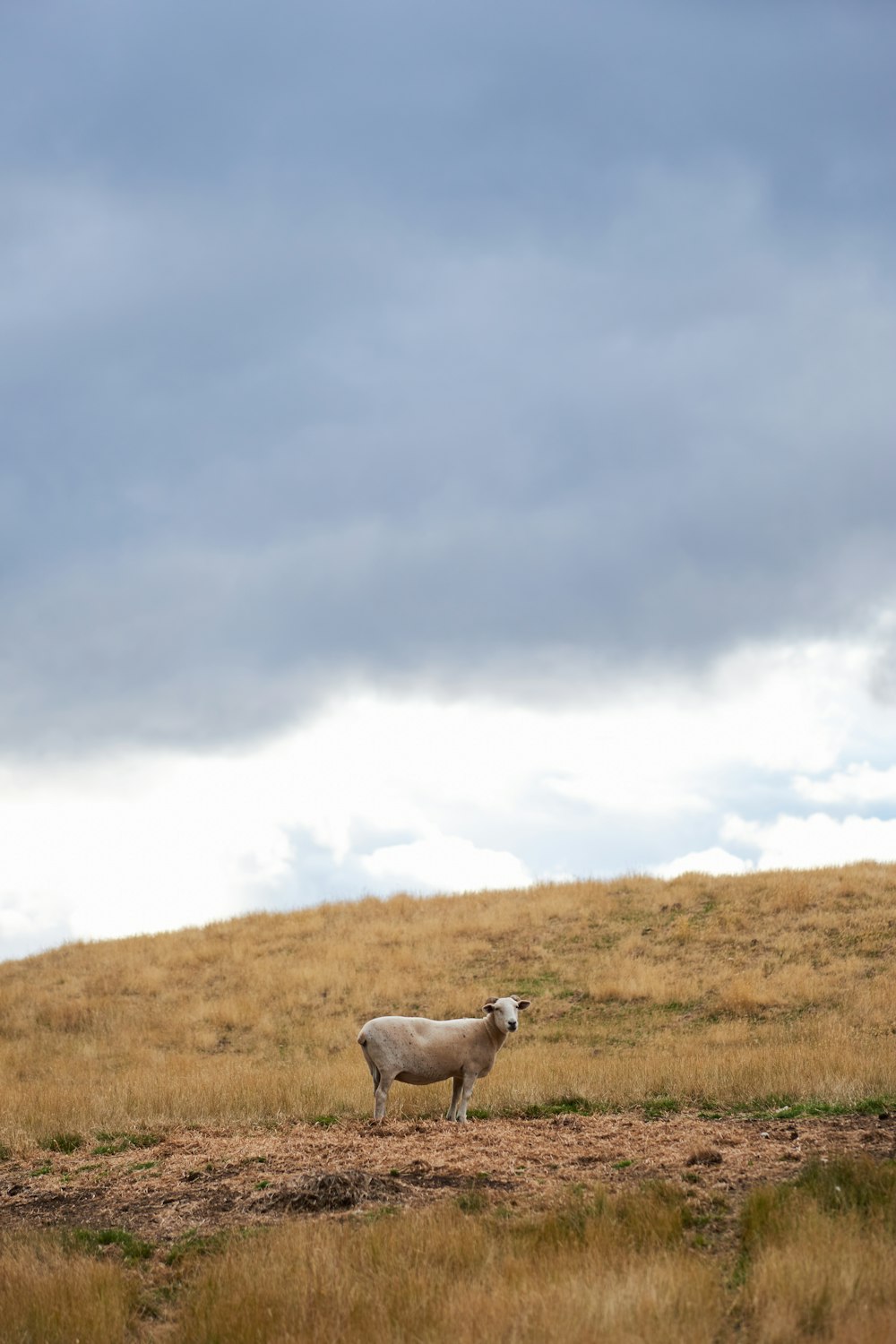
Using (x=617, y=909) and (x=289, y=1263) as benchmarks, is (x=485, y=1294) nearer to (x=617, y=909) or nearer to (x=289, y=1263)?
(x=289, y=1263)

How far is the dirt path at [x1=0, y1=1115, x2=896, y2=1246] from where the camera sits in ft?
35.9

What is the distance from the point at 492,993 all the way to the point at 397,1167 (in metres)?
17.4

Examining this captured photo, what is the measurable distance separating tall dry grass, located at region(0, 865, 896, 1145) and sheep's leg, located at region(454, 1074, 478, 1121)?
1483mm

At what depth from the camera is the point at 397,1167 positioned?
12188 mm

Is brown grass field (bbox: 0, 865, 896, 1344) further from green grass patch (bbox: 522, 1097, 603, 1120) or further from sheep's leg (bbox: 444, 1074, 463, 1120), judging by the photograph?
sheep's leg (bbox: 444, 1074, 463, 1120)

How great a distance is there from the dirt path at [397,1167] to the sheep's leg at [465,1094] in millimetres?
305

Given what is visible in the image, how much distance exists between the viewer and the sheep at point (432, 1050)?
15.1 meters

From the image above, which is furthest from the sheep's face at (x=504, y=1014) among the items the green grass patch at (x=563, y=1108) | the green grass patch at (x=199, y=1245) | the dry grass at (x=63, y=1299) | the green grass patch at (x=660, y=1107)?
the dry grass at (x=63, y=1299)

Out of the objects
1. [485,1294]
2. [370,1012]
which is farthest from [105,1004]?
[485,1294]

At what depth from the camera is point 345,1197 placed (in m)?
10.9

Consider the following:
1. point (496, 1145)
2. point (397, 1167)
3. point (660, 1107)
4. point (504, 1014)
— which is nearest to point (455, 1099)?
point (504, 1014)

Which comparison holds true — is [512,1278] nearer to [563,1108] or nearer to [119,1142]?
[563,1108]

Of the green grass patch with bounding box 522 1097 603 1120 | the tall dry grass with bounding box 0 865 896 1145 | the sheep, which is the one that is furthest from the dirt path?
the tall dry grass with bounding box 0 865 896 1145

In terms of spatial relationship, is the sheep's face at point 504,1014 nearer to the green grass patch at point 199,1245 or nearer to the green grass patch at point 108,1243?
the green grass patch at point 199,1245
